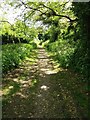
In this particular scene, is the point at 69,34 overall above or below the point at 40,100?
above

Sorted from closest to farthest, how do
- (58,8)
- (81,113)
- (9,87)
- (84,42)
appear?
(81,113)
(84,42)
(9,87)
(58,8)

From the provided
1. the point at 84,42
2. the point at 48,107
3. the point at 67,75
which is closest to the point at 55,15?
the point at 67,75

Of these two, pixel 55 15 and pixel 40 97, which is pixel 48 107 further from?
pixel 55 15

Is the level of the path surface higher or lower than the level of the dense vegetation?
lower

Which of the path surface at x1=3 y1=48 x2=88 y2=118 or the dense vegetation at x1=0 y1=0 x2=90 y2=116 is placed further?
the dense vegetation at x1=0 y1=0 x2=90 y2=116

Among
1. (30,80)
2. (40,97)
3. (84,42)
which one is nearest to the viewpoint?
(40,97)

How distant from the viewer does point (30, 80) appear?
12.1 metres

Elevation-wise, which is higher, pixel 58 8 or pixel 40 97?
pixel 58 8

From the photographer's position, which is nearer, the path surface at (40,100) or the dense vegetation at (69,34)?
the path surface at (40,100)

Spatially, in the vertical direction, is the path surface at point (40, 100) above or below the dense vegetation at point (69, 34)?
below

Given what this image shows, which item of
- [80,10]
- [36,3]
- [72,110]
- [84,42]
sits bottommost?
[72,110]

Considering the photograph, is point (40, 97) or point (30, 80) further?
point (30, 80)

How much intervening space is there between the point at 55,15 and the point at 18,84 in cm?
698

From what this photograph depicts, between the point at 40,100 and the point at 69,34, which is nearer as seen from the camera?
the point at 40,100
